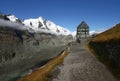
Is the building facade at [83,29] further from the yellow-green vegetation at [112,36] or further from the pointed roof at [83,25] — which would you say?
the yellow-green vegetation at [112,36]

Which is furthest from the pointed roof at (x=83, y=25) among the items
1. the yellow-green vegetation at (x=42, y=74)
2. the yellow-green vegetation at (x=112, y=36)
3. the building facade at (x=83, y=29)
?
the yellow-green vegetation at (x=42, y=74)

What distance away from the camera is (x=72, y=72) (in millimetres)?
34781

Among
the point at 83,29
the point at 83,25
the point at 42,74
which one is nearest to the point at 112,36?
the point at 42,74

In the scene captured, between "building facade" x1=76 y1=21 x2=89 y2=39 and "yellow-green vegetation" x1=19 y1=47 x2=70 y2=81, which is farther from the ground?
"building facade" x1=76 y1=21 x2=89 y2=39

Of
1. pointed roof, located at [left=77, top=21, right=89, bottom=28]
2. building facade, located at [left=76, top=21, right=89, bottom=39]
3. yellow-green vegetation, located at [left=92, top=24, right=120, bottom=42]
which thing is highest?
pointed roof, located at [left=77, top=21, right=89, bottom=28]

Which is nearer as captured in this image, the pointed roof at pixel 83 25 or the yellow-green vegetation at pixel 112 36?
the yellow-green vegetation at pixel 112 36

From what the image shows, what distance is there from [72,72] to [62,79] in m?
3.44

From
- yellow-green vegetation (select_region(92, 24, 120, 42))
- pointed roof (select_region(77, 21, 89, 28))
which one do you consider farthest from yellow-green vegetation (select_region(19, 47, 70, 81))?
pointed roof (select_region(77, 21, 89, 28))

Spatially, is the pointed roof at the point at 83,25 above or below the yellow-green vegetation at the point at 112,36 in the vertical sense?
above

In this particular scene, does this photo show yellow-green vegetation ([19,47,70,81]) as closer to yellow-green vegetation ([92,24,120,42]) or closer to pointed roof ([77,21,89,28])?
yellow-green vegetation ([92,24,120,42])

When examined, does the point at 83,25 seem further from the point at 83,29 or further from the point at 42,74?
the point at 42,74

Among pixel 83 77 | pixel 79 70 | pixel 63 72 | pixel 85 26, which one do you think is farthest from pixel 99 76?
pixel 85 26

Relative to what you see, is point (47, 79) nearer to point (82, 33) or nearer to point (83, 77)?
point (83, 77)

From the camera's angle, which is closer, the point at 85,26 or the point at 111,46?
the point at 111,46
